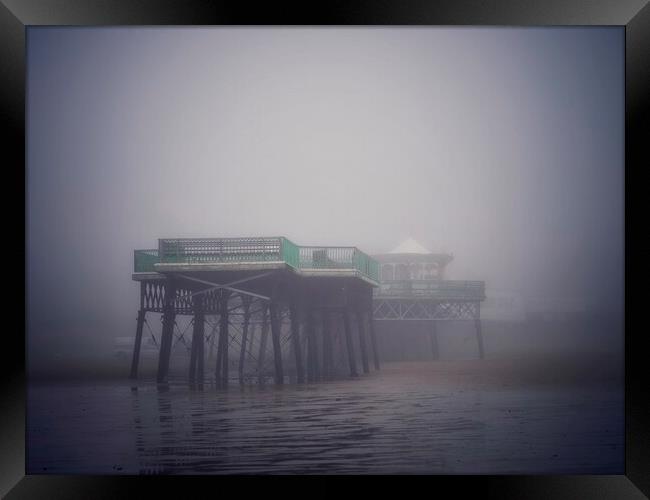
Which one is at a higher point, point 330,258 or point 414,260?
point 330,258

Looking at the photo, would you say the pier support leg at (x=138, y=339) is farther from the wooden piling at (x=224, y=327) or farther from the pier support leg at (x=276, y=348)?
the pier support leg at (x=276, y=348)

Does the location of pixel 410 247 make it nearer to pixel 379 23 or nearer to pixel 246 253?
pixel 246 253

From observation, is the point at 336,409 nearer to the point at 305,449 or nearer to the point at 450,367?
the point at 305,449

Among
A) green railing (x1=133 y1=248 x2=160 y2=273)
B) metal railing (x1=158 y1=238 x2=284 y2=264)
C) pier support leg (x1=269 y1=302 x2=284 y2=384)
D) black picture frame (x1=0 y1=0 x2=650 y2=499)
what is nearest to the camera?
black picture frame (x1=0 y1=0 x2=650 y2=499)

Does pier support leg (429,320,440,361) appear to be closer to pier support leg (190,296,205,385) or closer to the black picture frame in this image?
pier support leg (190,296,205,385)

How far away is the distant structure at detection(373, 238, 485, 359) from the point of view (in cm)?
2498

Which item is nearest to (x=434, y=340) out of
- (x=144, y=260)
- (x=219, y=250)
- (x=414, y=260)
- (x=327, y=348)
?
(x=327, y=348)

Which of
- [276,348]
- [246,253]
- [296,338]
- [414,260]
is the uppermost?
[246,253]

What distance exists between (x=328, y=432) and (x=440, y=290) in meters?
13.7

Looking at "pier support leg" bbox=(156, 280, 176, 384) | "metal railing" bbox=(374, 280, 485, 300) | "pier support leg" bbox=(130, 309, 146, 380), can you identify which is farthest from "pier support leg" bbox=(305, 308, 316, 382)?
"pier support leg" bbox=(130, 309, 146, 380)

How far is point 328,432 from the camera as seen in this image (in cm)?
1747

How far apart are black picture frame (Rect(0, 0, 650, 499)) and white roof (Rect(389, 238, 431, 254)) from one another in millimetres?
7714

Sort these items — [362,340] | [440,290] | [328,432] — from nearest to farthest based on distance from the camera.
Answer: [328,432] < [362,340] < [440,290]

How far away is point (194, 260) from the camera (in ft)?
69.5
